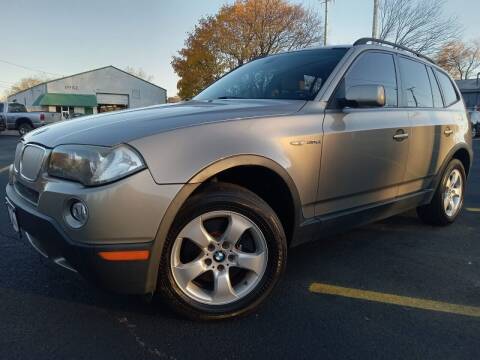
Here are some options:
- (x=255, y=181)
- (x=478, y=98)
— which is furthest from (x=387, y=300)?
(x=478, y=98)

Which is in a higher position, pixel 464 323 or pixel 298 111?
pixel 298 111

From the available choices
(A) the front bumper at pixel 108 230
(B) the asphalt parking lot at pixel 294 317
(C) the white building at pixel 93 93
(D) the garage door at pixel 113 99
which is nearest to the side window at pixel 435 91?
(B) the asphalt parking lot at pixel 294 317

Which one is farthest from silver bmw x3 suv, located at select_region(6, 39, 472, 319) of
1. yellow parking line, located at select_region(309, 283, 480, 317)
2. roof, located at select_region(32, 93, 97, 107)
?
roof, located at select_region(32, 93, 97, 107)

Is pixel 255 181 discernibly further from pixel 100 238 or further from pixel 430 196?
pixel 430 196

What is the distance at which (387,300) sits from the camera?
271 cm

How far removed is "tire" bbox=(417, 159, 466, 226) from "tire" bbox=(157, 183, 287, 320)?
8.05ft

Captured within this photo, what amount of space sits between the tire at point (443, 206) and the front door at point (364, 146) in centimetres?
98

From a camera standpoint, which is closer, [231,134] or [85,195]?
[85,195]

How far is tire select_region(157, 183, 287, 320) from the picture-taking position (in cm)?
224

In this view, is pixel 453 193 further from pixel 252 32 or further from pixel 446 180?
pixel 252 32

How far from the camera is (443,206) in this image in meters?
4.28

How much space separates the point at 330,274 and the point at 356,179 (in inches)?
29.6

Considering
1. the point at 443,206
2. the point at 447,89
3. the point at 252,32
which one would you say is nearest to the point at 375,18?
the point at 252,32

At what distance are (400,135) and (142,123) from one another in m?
2.18
